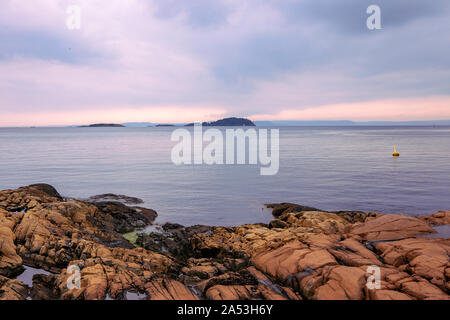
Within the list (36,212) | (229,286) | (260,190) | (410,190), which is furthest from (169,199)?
(410,190)

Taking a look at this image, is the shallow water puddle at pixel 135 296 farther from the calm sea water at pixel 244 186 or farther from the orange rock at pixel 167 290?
the calm sea water at pixel 244 186

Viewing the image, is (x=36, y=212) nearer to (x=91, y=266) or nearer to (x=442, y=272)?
(x=91, y=266)

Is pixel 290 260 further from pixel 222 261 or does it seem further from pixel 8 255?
pixel 8 255

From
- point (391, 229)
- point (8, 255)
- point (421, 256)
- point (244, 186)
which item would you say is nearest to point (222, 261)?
point (421, 256)

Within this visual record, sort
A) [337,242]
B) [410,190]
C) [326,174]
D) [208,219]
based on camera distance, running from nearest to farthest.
Result: [337,242] < [208,219] < [410,190] < [326,174]

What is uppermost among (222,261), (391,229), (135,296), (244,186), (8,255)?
(391,229)

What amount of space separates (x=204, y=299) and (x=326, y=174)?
1141 inches

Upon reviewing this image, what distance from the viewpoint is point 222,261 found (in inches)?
400

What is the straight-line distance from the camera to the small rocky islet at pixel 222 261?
723 centimetres

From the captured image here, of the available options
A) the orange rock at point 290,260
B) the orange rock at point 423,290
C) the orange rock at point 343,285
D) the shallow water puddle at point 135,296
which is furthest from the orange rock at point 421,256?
the shallow water puddle at point 135,296

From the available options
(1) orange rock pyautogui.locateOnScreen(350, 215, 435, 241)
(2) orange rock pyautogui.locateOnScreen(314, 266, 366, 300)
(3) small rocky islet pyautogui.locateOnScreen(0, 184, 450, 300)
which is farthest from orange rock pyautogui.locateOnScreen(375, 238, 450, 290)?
(2) orange rock pyautogui.locateOnScreen(314, 266, 366, 300)

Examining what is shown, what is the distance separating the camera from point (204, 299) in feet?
23.7

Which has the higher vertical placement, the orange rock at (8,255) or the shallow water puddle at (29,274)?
the orange rock at (8,255)

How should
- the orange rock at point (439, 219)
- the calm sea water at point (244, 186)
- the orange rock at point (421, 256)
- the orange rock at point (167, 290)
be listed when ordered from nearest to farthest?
the orange rock at point (167, 290), the orange rock at point (421, 256), the orange rock at point (439, 219), the calm sea water at point (244, 186)
